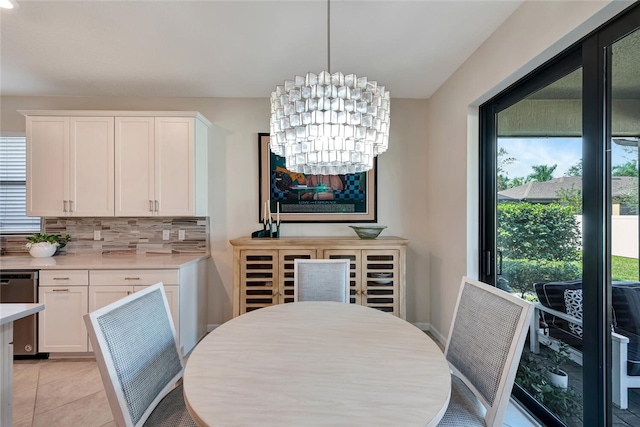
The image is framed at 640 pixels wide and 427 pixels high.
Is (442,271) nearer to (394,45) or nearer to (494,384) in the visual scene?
(494,384)

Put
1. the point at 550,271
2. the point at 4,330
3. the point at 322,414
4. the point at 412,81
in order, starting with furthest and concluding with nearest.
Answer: the point at 412,81
the point at 550,271
the point at 4,330
the point at 322,414

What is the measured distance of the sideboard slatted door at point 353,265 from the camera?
286 cm

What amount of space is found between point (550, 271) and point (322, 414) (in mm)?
1733

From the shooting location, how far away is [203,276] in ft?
10.5

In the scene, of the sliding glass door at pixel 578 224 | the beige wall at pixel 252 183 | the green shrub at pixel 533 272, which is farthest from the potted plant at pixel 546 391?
the beige wall at pixel 252 183

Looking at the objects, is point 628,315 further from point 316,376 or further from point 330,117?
point 330,117

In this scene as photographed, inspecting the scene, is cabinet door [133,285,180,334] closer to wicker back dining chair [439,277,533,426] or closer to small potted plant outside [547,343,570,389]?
wicker back dining chair [439,277,533,426]

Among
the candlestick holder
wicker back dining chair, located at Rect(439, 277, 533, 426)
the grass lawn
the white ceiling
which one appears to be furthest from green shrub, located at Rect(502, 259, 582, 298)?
the candlestick holder

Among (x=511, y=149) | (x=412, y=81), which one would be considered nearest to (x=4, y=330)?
(x=511, y=149)

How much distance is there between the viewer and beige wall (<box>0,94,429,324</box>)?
3.34 m

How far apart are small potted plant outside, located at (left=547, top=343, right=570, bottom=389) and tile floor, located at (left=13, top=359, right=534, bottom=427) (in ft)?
1.12

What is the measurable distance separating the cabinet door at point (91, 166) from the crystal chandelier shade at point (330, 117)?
95.7 inches

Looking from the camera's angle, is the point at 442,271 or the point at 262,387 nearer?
the point at 262,387

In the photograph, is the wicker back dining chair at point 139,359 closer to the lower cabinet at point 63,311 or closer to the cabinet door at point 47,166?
the lower cabinet at point 63,311
